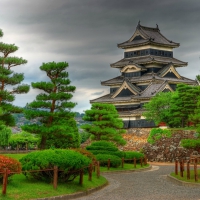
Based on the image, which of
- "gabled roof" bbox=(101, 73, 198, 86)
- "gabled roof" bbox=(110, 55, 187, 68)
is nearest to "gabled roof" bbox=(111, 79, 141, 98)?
"gabled roof" bbox=(101, 73, 198, 86)

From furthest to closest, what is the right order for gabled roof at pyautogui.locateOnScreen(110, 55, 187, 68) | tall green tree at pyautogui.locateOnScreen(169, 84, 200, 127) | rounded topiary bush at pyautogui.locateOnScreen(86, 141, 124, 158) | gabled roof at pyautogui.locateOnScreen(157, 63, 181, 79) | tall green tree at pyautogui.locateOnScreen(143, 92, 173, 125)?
gabled roof at pyautogui.locateOnScreen(110, 55, 187, 68) → gabled roof at pyautogui.locateOnScreen(157, 63, 181, 79) → tall green tree at pyautogui.locateOnScreen(143, 92, 173, 125) → tall green tree at pyautogui.locateOnScreen(169, 84, 200, 127) → rounded topiary bush at pyautogui.locateOnScreen(86, 141, 124, 158)

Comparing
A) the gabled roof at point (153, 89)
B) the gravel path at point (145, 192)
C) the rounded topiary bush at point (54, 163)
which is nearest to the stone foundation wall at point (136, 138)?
the gabled roof at point (153, 89)

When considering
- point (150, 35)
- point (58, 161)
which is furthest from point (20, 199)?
point (150, 35)

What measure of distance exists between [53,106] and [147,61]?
31.4 meters

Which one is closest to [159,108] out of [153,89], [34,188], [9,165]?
[153,89]

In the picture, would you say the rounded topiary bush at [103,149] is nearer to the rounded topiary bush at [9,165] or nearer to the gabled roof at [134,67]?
the rounded topiary bush at [9,165]

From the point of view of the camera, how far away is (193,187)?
20875 mm

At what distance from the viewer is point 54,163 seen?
18.1 metres

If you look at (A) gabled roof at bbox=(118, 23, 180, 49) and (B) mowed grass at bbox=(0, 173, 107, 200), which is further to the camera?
(A) gabled roof at bbox=(118, 23, 180, 49)

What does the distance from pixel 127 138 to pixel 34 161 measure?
33958 mm

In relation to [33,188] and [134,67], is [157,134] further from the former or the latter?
[33,188]

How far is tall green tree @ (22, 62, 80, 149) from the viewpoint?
1266 inches

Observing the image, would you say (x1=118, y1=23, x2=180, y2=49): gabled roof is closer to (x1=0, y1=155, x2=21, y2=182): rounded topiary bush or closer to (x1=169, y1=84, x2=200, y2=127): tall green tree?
(x1=169, y1=84, x2=200, y2=127): tall green tree

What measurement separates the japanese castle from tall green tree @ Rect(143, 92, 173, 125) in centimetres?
407
